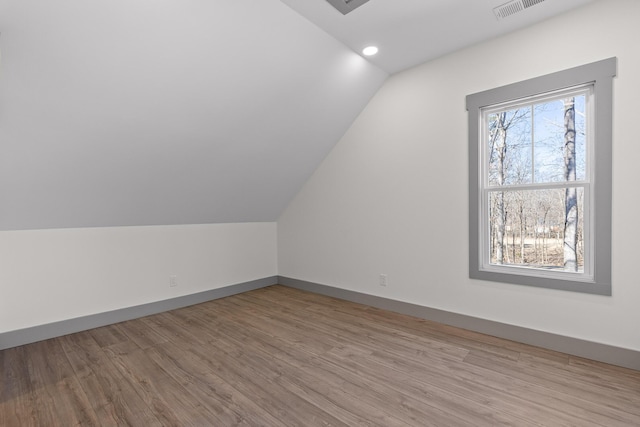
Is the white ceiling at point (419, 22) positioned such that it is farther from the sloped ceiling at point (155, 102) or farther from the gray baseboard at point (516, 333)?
the gray baseboard at point (516, 333)

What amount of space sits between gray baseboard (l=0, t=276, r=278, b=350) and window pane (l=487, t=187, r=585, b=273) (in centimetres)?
339

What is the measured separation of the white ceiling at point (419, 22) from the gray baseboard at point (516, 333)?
2559 mm

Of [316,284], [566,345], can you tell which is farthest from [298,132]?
[566,345]

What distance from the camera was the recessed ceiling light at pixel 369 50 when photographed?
2.86m

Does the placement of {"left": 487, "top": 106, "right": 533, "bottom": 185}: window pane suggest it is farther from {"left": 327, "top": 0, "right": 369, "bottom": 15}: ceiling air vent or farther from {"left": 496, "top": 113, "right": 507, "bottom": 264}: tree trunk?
{"left": 327, "top": 0, "right": 369, "bottom": 15}: ceiling air vent

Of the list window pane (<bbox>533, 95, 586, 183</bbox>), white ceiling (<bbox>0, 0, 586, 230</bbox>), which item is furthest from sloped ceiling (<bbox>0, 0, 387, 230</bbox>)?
window pane (<bbox>533, 95, 586, 183</bbox>)

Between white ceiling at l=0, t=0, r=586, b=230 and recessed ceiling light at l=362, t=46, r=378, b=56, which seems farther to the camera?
recessed ceiling light at l=362, t=46, r=378, b=56

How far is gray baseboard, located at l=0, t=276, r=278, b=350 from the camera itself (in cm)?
272

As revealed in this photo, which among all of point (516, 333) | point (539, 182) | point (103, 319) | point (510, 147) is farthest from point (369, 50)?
point (103, 319)

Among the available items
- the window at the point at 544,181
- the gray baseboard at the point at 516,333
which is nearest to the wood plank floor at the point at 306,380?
the gray baseboard at the point at 516,333

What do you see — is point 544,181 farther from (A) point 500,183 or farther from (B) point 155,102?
(B) point 155,102

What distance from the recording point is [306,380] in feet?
6.84

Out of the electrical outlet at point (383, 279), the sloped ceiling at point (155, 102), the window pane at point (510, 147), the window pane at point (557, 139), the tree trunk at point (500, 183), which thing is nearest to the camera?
the sloped ceiling at point (155, 102)

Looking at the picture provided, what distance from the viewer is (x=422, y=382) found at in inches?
80.0
